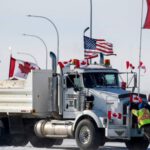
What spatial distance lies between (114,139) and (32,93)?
3654 mm

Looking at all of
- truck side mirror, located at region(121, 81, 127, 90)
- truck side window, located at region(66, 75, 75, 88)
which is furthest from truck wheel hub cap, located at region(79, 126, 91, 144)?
truck side mirror, located at region(121, 81, 127, 90)

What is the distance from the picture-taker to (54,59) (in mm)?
31906

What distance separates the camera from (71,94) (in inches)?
1232

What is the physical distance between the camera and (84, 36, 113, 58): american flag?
34.1 meters

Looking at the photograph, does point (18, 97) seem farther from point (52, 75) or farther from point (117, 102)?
point (117, 102)

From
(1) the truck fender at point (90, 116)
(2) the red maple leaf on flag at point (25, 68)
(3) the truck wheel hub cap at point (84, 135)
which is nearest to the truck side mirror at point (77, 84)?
(1) the truck fender at point (90, 116)

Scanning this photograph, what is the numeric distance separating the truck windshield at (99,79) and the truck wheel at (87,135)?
4.43 feet

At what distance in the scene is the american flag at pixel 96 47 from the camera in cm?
3409

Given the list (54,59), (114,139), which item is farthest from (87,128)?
(54,59)

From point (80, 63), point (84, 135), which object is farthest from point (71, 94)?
point (84, 135)

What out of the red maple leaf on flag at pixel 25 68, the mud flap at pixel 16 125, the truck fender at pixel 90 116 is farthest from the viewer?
the red maple leaf on flag at pixel 25 68

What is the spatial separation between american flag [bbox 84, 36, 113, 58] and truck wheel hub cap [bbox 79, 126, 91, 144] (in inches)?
163

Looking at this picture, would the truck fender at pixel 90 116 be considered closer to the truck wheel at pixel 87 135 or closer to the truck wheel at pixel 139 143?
the truck wheel at pixel 87 135

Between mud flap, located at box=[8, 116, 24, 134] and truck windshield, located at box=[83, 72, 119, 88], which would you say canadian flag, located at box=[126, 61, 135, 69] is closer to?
truck windshield, located at box=[83, 72, 119, 88]
